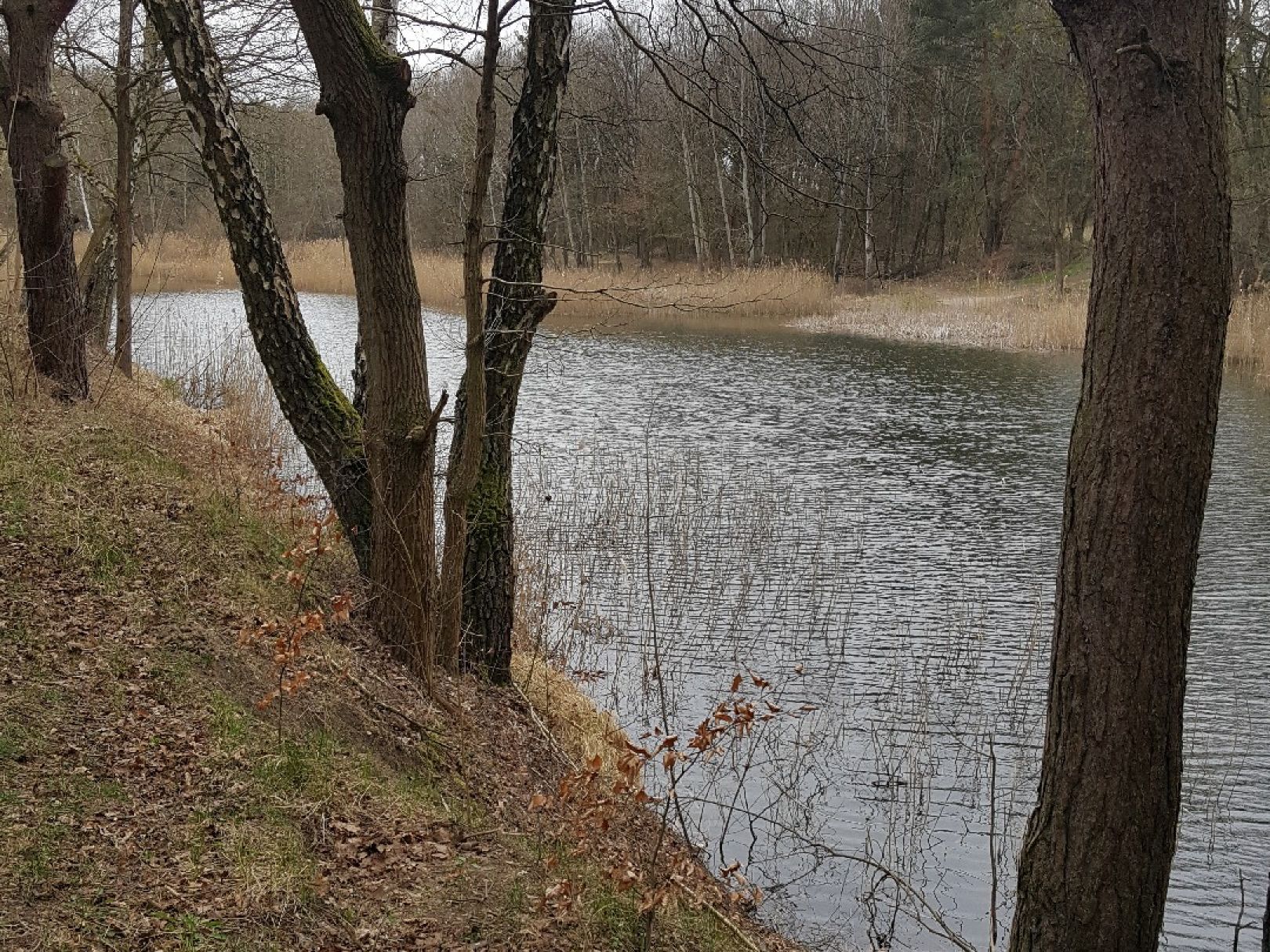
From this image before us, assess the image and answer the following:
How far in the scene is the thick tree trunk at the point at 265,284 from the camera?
546 cm

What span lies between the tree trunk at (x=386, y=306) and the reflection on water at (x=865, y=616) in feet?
3.29

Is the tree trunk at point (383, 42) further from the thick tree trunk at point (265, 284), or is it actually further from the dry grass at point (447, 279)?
the dry grass at point (447, 279)

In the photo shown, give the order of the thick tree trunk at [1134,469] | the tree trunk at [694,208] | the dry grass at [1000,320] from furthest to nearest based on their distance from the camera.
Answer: the tree trunk at [694,208] < the dry grass at [1000,320] < the thick tree trunk at [1134,469]

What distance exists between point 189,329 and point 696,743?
1553 centimetres

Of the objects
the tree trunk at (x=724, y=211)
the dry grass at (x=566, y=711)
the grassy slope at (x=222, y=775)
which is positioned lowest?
the dry grass at (x=566, y=711)

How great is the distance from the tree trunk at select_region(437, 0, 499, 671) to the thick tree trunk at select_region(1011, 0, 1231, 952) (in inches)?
82.4

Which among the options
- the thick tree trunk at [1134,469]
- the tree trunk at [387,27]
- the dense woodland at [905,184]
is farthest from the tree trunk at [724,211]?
the thick tree trunk at [1134,469]

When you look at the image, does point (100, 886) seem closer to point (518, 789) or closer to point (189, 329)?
point (518, 789)

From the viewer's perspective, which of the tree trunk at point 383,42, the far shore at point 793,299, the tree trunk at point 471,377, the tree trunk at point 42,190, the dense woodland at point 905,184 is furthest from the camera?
the dense woodland at point 905,184

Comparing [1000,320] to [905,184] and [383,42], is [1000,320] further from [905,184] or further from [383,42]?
[383,42]

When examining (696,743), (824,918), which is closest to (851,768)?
(824,918)

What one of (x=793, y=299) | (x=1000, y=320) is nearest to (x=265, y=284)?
(x=1000, y=320)

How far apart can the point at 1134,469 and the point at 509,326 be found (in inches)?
133

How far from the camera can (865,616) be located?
843 cm
